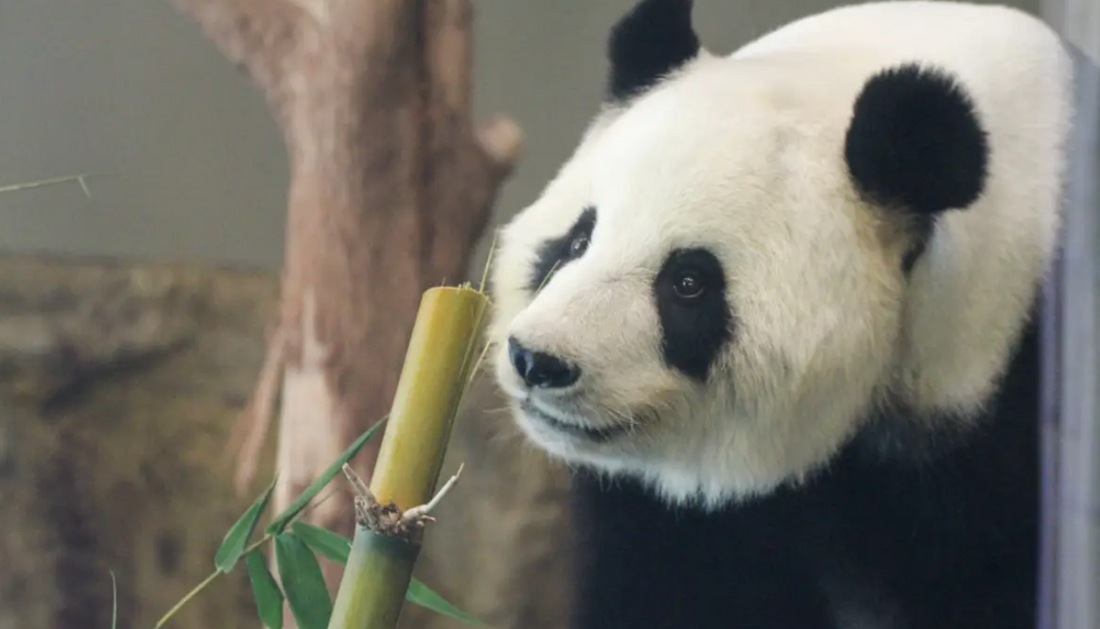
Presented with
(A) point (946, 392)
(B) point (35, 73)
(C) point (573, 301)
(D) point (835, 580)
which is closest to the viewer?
(C) point (573, 301)

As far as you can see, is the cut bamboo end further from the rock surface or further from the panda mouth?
the rock surface

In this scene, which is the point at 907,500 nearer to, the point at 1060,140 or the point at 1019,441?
the point at 1019,441

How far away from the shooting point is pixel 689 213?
2.87ft

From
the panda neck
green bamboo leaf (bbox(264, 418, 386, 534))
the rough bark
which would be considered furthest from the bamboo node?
the rough bark

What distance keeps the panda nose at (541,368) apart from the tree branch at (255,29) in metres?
0.71

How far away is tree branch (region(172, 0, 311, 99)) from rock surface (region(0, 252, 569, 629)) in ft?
0.91

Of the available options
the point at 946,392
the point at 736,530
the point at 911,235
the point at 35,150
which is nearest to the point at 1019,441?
the point at 946,392

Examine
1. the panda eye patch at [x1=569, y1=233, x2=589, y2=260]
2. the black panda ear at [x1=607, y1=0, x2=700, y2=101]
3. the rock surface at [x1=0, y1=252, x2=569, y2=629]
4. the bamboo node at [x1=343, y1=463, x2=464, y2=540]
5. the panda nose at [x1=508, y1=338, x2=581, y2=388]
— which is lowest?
the rock surface at [x1=0, y1=252, x2=569, y2=629]

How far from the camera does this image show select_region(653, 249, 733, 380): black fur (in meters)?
0.87

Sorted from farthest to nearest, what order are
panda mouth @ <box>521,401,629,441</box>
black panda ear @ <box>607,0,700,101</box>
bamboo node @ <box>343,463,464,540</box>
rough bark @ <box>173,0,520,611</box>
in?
rough bark @ <box>173,0,520,611</box>, black panda ear @ <box>607,0,700,101</box>, panda mouth @ <box>521,401,629,441</box>, bamboo node @ <box>343,463,464,540</box>

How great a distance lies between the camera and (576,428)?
0.89 m

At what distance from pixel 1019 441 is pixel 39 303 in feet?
4.17

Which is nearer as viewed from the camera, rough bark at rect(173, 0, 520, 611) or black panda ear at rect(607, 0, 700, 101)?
black panda ear at rect(607, 0, 700, 101)

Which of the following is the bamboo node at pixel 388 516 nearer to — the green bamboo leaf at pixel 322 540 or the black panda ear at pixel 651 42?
the green bamboo leaf at pixel 322 540
